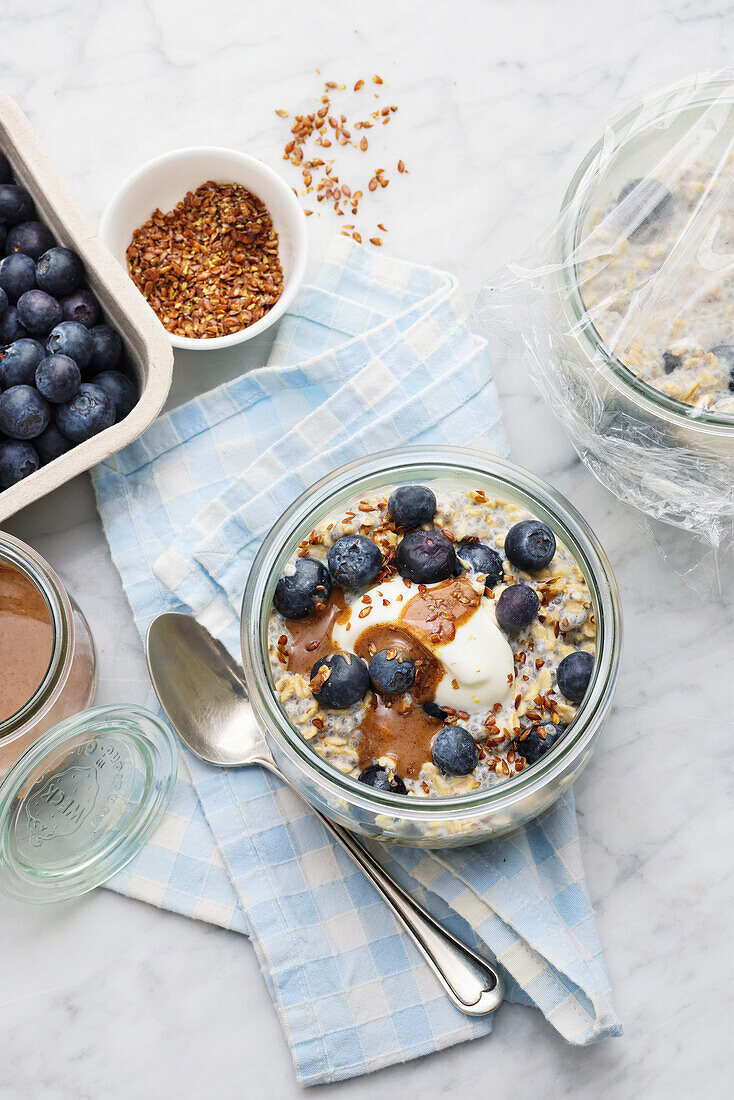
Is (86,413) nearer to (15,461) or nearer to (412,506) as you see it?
(15,461)

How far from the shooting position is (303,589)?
4.18 feet

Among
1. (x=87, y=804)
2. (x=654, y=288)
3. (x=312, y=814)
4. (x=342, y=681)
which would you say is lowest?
(x=312, y=814)

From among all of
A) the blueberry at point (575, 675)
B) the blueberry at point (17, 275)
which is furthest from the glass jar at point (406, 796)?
the blueberry at point (17, 275)

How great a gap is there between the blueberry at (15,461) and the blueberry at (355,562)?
54cm

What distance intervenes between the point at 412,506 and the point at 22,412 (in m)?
0.64

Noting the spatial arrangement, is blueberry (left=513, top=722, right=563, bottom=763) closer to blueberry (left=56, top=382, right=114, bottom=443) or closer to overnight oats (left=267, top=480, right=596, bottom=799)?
overnight oats (left=267, top=480, right=596, bottom=799)

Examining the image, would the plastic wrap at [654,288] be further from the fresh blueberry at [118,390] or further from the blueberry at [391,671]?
the fresh blueberry at [118,390]

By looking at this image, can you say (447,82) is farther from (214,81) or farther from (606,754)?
(606,754)

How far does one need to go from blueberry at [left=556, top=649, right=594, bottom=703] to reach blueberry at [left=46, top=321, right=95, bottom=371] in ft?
2.91

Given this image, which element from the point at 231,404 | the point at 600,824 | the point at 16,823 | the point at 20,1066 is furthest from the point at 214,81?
the point at 20,1066

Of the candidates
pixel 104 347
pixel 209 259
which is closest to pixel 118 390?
pixel 104 347

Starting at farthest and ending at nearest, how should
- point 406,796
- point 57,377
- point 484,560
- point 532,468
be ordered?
point 532,468 → point 57,377 → point 484,560 → point 406,796

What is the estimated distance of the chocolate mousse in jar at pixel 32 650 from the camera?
140cm

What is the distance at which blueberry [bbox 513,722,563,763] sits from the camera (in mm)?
1229
